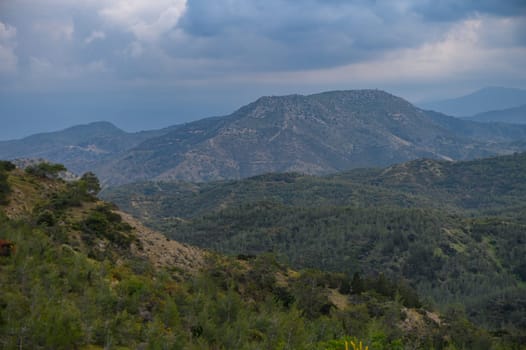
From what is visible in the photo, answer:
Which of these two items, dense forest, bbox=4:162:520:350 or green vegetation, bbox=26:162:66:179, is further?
green vegetation, bbox=26:162:66:179

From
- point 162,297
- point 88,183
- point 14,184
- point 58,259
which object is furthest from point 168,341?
point 88,183

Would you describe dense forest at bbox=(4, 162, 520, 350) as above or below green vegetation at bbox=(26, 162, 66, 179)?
below

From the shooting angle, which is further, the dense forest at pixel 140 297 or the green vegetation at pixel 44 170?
the green vegetation at pixel 44 170

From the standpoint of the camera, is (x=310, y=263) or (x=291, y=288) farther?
(x=310, y=263)

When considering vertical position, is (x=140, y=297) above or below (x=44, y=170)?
below

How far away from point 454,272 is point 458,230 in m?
34.9

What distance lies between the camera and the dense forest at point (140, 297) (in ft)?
103

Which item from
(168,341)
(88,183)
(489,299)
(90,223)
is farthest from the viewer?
(489,299)

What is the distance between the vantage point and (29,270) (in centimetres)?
3650

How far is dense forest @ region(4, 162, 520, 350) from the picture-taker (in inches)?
1238

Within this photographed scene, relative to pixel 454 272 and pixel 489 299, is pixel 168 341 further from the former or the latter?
pixel 454 272

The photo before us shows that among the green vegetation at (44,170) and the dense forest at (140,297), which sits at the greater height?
the green vegetation at (44,170)

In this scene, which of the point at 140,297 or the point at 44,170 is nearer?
the point at 140,297

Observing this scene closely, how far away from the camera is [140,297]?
4112 centimetres
